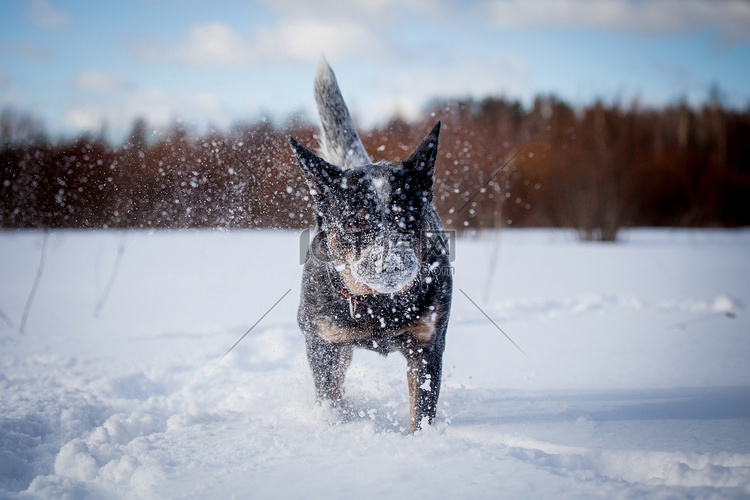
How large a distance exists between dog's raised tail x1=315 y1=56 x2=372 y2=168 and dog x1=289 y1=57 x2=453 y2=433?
1.15 meters

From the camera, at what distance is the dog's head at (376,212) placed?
187cm

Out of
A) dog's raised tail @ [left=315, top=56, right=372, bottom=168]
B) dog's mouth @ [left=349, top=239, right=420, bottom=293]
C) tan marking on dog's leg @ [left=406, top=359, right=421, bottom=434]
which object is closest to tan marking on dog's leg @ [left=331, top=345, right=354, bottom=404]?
tan marking on dog's leg @ [left=406, top=359, right=421, bottom=434]

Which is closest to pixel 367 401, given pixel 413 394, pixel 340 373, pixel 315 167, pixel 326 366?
pixel 340 373

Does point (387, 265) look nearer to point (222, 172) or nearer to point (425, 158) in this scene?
point (425, 158)

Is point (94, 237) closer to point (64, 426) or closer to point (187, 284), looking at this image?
point (187, 284)

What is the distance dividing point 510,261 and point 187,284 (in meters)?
6.36

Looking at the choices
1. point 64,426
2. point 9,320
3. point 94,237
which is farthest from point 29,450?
point 94,237

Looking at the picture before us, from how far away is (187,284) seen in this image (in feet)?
23.0

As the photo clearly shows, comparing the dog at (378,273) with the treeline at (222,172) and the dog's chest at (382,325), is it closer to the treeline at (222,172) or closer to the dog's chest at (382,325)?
the dog's chest at (382,325)

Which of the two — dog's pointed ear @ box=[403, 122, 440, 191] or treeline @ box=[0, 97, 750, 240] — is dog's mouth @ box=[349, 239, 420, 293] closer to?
dog's pointed ear @ box=[403, 122, 440, 191]

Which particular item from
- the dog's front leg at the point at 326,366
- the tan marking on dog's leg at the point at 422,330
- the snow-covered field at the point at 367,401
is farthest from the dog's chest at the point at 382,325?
the snow-covered field at the point at 367,401

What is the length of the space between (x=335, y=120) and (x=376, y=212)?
1688 mm

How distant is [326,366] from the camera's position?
7.97 ft

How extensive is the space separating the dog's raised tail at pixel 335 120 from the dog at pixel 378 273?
1.15 metres
